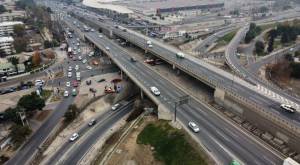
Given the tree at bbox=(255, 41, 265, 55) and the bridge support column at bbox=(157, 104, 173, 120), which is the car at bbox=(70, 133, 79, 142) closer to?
the bridge support column at bbox=(157, 104, 173, 120)

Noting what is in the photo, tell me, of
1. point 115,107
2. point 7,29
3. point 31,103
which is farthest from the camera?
point 7,29

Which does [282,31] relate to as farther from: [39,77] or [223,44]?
[39,77]

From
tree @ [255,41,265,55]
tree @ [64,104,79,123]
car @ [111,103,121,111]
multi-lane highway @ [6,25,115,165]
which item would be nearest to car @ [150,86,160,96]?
car @ [111,103,121,111]

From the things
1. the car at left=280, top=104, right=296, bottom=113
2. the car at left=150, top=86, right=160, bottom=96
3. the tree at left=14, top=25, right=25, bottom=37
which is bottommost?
the car at left=150, top=86, right=160, bottom=96

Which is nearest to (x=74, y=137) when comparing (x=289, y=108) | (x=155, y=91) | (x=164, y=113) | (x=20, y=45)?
(x=164, y=113)

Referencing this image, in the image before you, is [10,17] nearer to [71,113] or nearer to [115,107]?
[115,107]

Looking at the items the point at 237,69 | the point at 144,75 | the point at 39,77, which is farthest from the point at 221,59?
the point at 39,77
